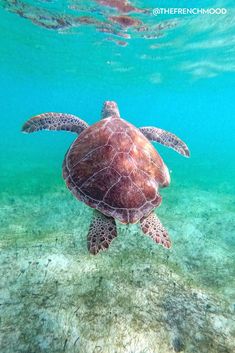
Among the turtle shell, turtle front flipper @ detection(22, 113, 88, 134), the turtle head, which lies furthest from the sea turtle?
the turtle head

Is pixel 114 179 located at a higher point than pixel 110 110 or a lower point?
lower

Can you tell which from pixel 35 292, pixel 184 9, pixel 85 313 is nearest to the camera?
pixel 85 313

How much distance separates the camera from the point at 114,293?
539 cm

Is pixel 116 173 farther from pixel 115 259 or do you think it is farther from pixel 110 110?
pixel 110 110

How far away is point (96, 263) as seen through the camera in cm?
627

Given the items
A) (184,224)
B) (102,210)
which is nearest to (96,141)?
(102,210)

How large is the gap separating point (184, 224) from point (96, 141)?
234 inches

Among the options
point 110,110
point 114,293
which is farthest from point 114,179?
point 110,110

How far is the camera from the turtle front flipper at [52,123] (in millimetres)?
6906

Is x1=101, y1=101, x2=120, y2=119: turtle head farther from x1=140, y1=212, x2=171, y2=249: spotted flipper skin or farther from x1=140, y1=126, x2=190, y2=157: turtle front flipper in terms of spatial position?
x1=140, y1=212, x2=171, y2=249: spotted flipper skin

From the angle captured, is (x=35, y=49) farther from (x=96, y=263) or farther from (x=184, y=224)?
(x=96, y=263)

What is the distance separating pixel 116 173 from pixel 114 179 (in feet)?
0.40

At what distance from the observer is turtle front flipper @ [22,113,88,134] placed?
272 inches

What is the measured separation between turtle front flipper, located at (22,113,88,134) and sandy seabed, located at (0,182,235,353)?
3.04 metres
